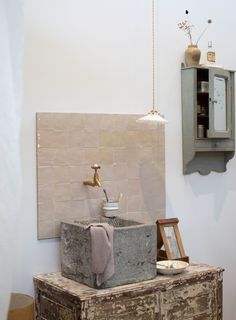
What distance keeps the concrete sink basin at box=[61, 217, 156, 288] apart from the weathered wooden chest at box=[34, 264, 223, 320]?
5 cm

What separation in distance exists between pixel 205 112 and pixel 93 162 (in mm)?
928

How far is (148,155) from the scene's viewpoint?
3176 mm

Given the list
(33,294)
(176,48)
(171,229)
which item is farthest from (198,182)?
(33,294)

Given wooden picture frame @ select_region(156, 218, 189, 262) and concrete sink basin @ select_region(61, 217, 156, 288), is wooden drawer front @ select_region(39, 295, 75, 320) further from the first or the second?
wooden picture frame @ select_region(156, 218, 189, 262)

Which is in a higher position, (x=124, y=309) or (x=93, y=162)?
(x=93, y=162)

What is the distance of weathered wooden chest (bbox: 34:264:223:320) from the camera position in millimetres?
2320

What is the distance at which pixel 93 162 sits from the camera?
2900mm

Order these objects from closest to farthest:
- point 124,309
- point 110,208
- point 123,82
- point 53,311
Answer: point 124,309 → point 53,311 → point 110,208 → point 123,82

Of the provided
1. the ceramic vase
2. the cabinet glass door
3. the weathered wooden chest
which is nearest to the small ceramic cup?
the weathered wooden chest

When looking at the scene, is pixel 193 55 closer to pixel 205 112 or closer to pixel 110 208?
pixel 205 112

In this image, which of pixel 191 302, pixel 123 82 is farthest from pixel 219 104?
pixel 191 302

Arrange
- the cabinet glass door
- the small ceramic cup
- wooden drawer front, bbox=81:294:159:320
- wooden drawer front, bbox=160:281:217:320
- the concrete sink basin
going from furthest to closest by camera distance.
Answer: the cabinet glass door → the small ceramic cup → wooden drawer front, bbox=160:281:217:320 → the concrete sink basin → wooden drawer front, bbox=81:294:159:320

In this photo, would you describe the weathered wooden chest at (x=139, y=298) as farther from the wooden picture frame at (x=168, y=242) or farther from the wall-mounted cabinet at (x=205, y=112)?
the wall-mounted cabinet at (x=205, y=112)

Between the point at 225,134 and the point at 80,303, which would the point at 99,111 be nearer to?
the point at 225,134
